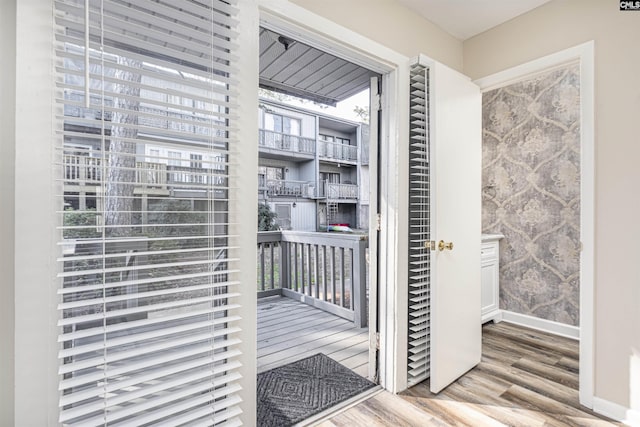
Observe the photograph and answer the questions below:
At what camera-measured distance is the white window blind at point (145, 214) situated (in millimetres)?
1117

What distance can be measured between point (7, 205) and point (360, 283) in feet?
9.58

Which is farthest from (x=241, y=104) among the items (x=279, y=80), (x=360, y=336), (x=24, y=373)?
(x=360, y=336)

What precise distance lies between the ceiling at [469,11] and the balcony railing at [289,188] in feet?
21.0

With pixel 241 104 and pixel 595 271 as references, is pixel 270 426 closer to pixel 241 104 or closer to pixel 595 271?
pixel 241 104

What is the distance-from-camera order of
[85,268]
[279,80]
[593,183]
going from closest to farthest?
[85,268], [593,183], [279,80]

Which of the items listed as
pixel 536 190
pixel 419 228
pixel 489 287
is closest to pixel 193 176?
pixel 419 228

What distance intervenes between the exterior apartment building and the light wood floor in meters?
5.73

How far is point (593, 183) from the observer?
1962 millimetres

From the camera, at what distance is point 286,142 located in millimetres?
8469

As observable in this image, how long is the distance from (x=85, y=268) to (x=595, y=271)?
2.66 m

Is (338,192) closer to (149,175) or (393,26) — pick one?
(393,26)

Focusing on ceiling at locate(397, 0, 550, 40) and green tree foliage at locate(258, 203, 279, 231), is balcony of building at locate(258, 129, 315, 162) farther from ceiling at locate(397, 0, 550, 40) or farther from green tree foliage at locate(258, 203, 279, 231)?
ceiling at locate(397, 0, 550, 40)

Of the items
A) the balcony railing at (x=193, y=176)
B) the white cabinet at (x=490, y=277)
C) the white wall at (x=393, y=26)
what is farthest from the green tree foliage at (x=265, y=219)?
the balcony railing at (x=193, y=176)

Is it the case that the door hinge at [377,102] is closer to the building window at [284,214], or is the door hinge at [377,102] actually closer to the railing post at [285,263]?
the railing post at [285,263]
